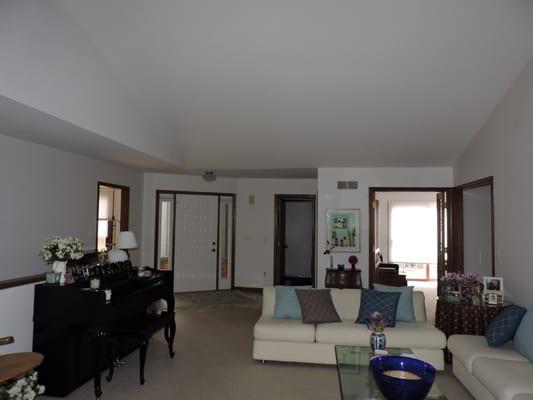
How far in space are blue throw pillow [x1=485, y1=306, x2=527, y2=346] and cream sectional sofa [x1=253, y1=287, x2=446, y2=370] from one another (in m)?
0.59

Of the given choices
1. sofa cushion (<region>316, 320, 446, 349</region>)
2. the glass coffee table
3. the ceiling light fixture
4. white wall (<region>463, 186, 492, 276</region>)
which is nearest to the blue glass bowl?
the glass coffee table

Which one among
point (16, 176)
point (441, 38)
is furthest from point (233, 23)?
point (16, 176)

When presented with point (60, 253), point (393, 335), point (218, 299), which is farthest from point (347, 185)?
point (60, 253)

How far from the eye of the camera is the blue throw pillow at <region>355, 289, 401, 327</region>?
4270 mm

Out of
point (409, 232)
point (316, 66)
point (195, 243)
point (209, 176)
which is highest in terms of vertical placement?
point (316, 66)

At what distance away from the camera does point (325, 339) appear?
420 cm

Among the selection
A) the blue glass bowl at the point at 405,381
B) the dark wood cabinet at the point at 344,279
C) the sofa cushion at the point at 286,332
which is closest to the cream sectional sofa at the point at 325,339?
the sofa cushion at the point at 286,332

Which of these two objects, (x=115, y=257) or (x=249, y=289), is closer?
(x=115, y=257)

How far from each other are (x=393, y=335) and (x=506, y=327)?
1017mm

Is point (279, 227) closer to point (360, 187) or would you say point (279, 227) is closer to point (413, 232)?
point (360, 187)

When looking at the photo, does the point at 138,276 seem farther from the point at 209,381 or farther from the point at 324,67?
the point at 324,67

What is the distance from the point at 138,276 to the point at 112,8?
2.74 m

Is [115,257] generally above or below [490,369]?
above

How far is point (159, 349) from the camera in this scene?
483cm
